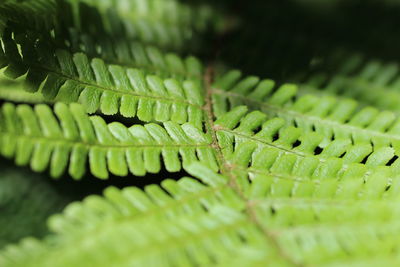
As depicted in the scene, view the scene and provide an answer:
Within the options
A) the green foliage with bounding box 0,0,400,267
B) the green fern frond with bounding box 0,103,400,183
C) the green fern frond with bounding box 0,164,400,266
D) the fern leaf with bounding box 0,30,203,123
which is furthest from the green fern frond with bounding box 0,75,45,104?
the green fern frond with bounding box 0,164,400,266

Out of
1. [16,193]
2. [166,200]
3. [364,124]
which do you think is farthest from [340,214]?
[16,193]

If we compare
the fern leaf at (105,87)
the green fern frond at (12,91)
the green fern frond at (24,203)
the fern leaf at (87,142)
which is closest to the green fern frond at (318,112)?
the fern leaf at (105,87)

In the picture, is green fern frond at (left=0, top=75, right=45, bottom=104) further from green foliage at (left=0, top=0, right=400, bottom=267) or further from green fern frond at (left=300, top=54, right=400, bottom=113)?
green fern frond at (left=300, top=54, right=400, bottom=113)

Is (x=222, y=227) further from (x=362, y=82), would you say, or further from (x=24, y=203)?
(x=24, y=203)

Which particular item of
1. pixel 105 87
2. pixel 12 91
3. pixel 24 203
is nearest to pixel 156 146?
pixel 105 87

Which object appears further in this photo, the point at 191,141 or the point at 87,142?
the point at 191,141

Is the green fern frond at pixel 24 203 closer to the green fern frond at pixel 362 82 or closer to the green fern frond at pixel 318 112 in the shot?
the green fern frond at pixel 318 112

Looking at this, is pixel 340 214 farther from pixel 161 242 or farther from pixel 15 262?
pixel 15 262
